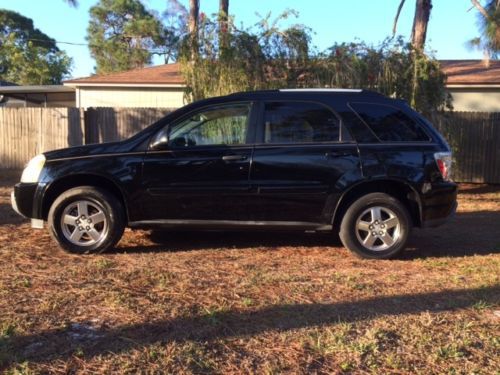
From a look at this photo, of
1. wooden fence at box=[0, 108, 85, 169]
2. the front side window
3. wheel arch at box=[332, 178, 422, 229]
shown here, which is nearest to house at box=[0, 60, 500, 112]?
wooden fence at box=[0, 108, 85, 169]

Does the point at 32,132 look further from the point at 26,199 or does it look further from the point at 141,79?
the point at 26,199

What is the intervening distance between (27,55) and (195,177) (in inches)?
1641

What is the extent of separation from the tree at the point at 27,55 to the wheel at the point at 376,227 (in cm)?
3945

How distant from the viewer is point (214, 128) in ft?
20.1

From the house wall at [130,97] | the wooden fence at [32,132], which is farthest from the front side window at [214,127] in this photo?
the house wall at [130,97]

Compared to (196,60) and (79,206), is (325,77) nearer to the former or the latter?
(196,60)

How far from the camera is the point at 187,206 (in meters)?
6.00

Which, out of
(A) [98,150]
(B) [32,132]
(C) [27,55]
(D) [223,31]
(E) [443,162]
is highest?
(C) [27,55]

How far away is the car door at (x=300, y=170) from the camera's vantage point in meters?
5.93

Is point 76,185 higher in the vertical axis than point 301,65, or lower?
lower

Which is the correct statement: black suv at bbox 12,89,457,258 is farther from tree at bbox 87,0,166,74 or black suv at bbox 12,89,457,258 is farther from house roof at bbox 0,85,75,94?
tree at bbox 87,0,166,74

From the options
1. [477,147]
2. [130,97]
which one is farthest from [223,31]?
[130,97]

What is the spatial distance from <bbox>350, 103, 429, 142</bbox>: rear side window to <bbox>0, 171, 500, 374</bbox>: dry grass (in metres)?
1.34

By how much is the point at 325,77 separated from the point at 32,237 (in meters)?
6.30
